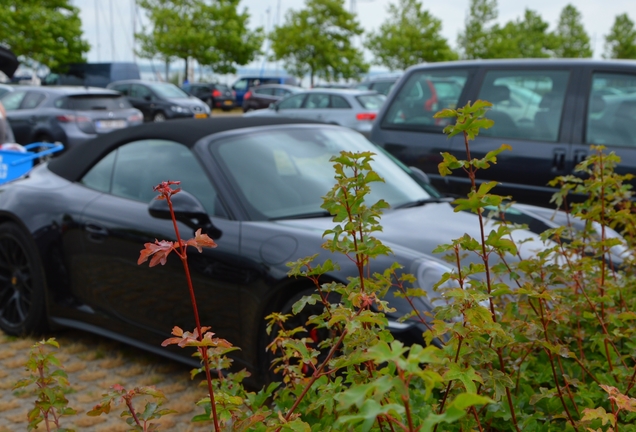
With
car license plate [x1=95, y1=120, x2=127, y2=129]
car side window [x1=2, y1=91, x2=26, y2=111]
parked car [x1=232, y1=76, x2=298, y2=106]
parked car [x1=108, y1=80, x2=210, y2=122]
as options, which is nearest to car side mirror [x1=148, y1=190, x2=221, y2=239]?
car license plate [x1=95, y1=120, x2=127, y2=129]

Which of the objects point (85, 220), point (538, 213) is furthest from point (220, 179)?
point (538, 213)

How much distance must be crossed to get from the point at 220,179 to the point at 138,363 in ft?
3.97

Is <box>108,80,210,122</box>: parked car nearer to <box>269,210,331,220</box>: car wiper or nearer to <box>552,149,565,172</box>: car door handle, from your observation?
<box>552,149,565,172</box>: car door handle

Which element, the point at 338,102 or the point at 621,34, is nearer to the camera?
the point at 338,102

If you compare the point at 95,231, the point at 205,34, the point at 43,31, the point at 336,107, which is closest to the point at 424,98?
the point at 95,231

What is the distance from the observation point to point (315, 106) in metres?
18.0

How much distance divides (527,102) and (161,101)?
20673 mm

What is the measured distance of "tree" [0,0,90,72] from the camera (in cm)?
4169

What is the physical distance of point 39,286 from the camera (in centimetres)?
455

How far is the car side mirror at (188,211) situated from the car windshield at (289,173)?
21cm

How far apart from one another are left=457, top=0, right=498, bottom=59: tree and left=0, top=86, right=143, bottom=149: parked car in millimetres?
41851

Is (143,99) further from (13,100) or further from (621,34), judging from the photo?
(621,34)

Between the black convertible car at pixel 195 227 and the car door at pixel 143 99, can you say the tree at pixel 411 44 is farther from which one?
the black convertible car at pixel 195 227

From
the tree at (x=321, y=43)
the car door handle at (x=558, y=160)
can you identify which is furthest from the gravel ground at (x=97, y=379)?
the tree at (x=321, y=43)
